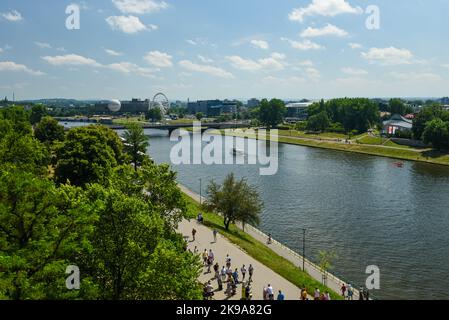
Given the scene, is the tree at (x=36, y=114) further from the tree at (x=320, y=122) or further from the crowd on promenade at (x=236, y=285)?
the crowd on promenade at (x=236, y=285)

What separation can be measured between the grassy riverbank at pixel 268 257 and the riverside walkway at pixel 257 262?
1.72 feet

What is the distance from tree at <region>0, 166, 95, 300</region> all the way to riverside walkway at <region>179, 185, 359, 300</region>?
1075cm

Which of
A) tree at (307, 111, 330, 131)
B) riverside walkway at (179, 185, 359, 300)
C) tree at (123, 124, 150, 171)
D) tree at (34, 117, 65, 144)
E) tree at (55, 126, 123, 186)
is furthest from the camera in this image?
tree at (307, 111, 330, 131)

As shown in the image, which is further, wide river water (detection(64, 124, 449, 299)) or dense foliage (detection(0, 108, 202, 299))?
wide river water (detection(64, 124, 449, 299))

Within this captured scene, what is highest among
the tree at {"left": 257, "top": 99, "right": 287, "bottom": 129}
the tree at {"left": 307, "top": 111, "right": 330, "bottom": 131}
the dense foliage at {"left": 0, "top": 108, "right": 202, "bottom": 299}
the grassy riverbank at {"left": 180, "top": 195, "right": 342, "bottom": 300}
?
the tree at {"left": 257, "top": 99, "right": 287, "bottom": 129}

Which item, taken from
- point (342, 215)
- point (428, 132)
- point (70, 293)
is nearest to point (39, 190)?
point (70, 293)

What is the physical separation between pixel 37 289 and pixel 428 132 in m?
93.4

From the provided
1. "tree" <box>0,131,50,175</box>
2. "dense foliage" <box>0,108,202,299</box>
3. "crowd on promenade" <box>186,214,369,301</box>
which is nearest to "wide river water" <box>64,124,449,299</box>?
"crowd on promenade" <box>186,214,369,301</box>

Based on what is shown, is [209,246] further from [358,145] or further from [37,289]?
[358,145]

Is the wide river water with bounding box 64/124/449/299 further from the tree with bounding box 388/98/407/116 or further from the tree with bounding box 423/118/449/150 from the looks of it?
the tree with bounding box 388/98/407/116

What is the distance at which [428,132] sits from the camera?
92.8 metres

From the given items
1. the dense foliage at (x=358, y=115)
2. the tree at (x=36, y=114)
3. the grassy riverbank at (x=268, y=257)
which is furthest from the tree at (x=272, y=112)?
the grassy riverbank at (x=268, y=257)

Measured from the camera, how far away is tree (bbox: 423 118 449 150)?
89.8 m

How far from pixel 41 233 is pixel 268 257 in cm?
2020
